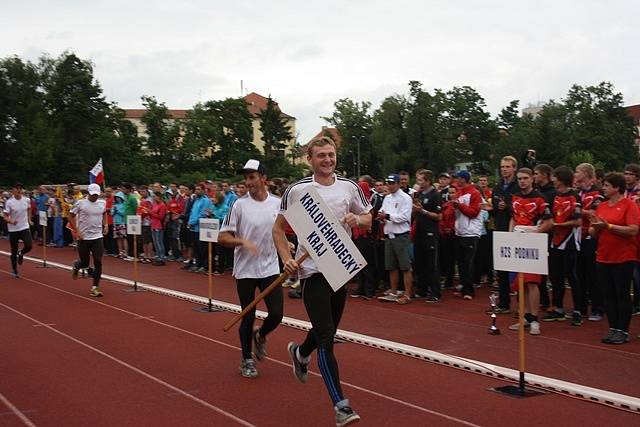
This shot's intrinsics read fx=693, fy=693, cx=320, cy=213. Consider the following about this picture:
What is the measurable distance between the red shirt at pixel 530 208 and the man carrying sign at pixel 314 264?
4.45m

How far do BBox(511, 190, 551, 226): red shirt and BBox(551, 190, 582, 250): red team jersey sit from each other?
1.35 feet

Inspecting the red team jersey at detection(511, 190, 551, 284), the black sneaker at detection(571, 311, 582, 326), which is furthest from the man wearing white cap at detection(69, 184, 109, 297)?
the black sneaker at detection(571, 311, 582, 326)

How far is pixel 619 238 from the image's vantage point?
8641mm

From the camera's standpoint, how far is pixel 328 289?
18.3 ft

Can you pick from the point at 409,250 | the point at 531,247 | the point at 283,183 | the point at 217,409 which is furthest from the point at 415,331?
the point at 283,183

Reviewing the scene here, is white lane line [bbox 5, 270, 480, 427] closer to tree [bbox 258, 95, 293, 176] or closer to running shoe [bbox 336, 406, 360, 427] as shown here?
running shoe [bbox 336, 406, 360, 427]

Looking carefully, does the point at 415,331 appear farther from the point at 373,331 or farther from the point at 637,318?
the point at 637,318

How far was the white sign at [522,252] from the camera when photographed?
6586 mm

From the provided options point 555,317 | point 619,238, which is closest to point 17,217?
point 555,317

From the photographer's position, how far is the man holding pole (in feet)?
24.1

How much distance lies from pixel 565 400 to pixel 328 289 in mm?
2573

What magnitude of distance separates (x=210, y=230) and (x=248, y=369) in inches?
193

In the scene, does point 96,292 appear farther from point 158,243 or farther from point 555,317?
point 555,317

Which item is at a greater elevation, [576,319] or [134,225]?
[134,225]
